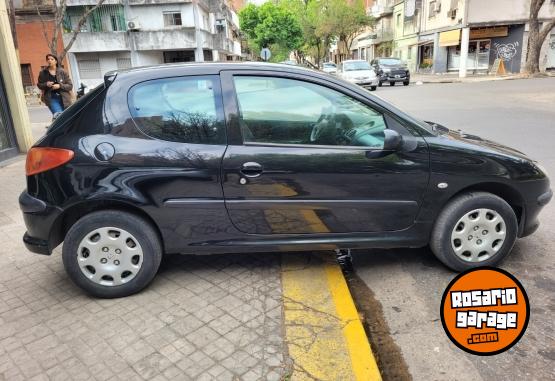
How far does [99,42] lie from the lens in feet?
108

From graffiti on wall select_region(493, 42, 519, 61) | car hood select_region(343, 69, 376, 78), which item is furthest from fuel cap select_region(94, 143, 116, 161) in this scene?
graffiti on wall select_region(493, 42, 519, 61)

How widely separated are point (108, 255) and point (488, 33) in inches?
1302

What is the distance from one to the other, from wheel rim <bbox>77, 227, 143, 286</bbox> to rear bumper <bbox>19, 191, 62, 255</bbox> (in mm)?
292

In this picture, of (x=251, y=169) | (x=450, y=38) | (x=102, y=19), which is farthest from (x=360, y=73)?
(x=251, y=169)

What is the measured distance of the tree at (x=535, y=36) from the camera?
23328 mm

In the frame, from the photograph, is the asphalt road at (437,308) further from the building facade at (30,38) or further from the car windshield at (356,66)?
the building facade at (30,38)

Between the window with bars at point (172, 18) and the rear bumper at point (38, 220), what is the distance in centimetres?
3373

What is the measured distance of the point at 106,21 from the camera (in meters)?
33.1

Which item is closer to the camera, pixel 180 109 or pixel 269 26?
pixel 180 109

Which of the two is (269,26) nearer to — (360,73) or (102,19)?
(102,19)

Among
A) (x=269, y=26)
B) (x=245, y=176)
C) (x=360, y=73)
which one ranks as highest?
(x=269, y=26)

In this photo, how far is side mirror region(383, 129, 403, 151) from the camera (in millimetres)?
3146

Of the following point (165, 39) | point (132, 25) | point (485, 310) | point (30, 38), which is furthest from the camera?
point (165, 39)

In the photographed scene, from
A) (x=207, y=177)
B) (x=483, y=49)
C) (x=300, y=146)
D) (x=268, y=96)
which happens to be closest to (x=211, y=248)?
(x=207, y=177)
